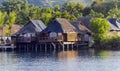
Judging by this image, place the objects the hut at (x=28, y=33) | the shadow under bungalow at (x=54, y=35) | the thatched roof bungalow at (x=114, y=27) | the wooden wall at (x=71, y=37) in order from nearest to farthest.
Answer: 1. the shadow under bungalow at (x=54, y=35)
2. the wooden wall at (x=71, y=37)
3. the hut at (x=28, y=33)
4. the thatched roof bungalow at (x=114, y=27)

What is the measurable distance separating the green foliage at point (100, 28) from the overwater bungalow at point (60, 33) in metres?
2.82

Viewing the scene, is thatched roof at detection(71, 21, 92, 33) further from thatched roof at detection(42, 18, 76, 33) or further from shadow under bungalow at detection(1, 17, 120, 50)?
thatched roof at detection(42, 18, 76, 33)

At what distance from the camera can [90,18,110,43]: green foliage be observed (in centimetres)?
9844

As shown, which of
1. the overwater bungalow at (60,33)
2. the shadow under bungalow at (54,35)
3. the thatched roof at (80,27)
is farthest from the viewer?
the thatched roof at (80,27)

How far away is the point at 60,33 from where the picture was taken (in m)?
97.3

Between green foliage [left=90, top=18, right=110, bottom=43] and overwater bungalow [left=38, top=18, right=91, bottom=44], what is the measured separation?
2.82 metres

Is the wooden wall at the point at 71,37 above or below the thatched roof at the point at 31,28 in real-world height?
below

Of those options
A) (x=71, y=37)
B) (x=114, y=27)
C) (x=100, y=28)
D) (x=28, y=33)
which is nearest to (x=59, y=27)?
(x=71, y=37)

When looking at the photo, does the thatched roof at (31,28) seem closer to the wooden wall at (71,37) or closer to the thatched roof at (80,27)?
the wooden wall at (71,37)

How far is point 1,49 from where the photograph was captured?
100 m

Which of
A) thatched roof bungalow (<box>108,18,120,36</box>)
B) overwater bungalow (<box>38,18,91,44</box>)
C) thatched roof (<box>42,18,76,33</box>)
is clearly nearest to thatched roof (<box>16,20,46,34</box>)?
overwater bungalow (<box>38,18,91,44</box>)

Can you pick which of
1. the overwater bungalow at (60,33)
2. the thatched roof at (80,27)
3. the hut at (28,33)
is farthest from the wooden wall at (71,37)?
the hut at (28,33)

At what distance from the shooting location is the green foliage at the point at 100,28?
323 feet

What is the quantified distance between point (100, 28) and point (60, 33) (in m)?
7.69
